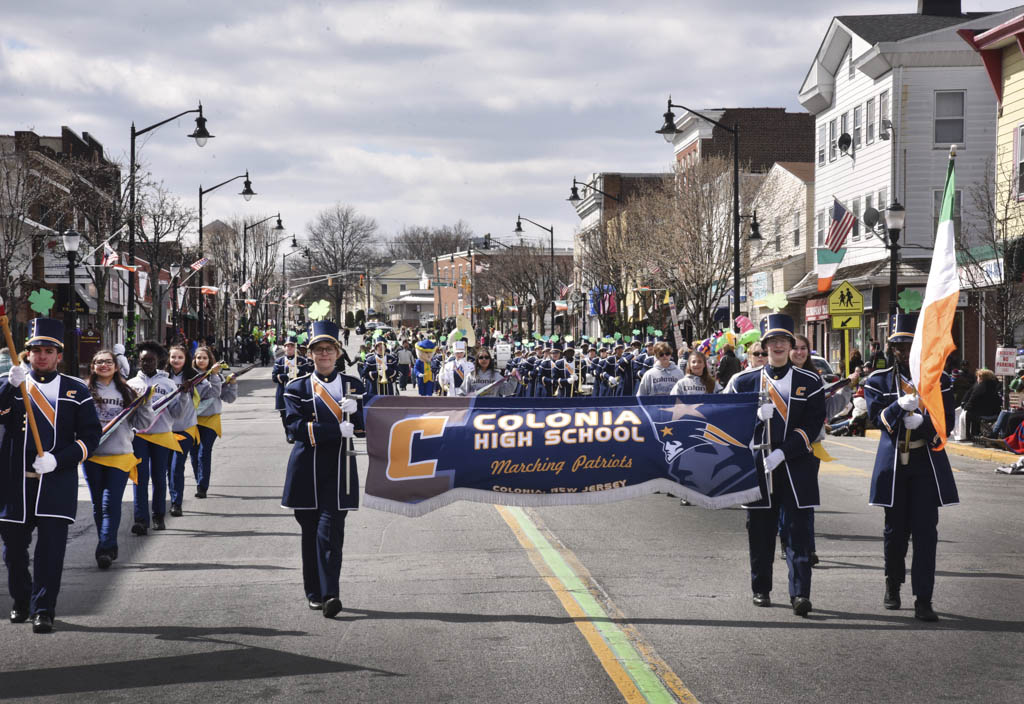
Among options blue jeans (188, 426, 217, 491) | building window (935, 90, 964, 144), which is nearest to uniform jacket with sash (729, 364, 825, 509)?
blue jeans (188, 426, 217, 491)

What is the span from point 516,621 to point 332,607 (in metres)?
1.19

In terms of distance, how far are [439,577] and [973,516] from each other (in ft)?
22.2

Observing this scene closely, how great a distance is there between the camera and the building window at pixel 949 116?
3831cm

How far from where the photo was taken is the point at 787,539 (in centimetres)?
822

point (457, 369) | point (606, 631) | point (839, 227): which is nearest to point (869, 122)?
point (839, 227)

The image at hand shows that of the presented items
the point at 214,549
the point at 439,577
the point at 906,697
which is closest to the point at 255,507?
the point at 214,549

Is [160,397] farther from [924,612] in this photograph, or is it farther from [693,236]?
[693,236]

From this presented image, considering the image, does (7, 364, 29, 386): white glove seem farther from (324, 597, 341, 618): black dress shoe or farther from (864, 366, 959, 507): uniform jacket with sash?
(864, 366, 959, 507): uniform jacket with sash

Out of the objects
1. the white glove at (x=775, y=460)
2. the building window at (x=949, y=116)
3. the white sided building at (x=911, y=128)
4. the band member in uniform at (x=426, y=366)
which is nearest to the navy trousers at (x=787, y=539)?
the white glove at (x=775, y=460)

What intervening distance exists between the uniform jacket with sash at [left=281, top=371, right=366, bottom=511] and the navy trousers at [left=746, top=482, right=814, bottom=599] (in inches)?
107

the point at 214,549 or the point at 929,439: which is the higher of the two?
the point at 929,439

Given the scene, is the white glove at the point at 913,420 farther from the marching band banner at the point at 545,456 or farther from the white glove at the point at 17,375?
the white glove at the point at 17,375

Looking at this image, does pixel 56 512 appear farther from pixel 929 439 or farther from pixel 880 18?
pixel 880 18

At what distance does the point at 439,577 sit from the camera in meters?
9.47
